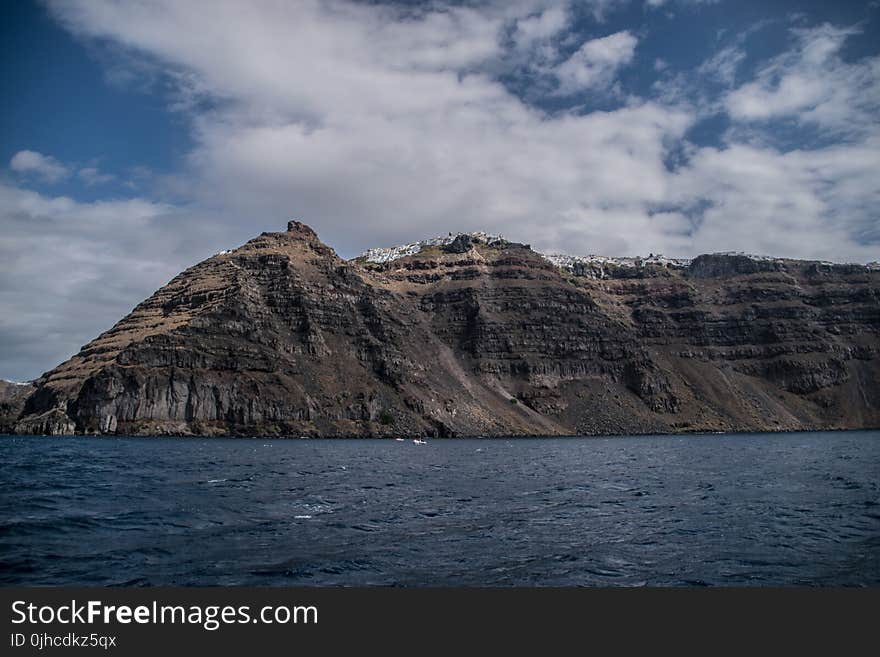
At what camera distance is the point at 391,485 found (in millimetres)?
60062

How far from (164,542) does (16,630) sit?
13.4 metres

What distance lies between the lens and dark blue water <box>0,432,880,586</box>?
24.8 m

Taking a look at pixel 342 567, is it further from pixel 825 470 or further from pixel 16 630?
pixel 825 470

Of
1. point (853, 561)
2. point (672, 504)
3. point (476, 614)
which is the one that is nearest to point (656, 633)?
point (476, 614)

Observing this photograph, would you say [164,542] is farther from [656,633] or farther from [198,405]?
[198,405]

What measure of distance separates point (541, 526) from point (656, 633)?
1973cm

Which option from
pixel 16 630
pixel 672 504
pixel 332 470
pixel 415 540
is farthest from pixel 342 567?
pixel 332 470

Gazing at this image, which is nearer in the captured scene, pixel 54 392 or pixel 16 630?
pixel 16 630

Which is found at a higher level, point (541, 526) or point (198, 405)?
point (198, 405)

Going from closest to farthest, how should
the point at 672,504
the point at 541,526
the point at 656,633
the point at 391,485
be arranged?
the point at 656,633 → the point at 541,526 → the point at 672,504 → the point at 391,485

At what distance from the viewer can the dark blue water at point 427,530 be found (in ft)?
81.4

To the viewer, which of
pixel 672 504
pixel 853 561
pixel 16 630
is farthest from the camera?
pixel 672 504

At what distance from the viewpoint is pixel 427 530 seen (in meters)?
34.7

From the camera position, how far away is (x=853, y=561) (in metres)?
27.7
